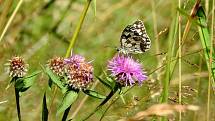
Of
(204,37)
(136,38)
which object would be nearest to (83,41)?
(136,38)

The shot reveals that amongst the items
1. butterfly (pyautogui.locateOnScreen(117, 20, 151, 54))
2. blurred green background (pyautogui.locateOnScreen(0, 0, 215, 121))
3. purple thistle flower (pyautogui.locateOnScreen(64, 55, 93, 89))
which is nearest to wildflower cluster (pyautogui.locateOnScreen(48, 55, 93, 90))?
purple thistle flower (pyautogui.locateOnScreen(64, 55, 93, 89))

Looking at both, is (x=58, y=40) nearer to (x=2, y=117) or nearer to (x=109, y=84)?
(x=2, y=117)

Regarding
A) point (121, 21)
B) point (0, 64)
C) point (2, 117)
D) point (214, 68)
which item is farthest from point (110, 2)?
point (214, 68)

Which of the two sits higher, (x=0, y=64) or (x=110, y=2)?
(x=110, y=2)

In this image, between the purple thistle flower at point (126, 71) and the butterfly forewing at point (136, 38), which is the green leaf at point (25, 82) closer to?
the purple thistle flower at point (126, 71)

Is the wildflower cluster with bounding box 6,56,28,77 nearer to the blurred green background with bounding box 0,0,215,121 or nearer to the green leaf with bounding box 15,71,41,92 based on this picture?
the green leaf with bounding box 15,71,41,92

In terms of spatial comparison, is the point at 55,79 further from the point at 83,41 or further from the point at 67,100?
the point at 83,41

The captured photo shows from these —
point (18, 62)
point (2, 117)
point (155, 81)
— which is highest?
point (18, 62)
